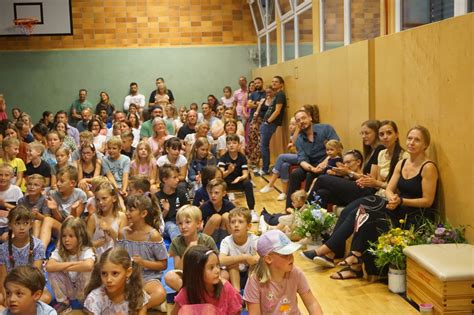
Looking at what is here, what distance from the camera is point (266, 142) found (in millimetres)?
10781

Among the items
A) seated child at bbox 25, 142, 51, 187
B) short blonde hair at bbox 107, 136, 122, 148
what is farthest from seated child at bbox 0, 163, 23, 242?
short blonde hair at bbox 107, 136, 122, 148

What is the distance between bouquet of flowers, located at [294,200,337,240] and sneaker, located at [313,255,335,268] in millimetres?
522

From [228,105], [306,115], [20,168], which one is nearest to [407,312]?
[306,115]

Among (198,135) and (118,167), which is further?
(198,135)

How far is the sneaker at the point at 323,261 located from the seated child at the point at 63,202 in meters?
2.46

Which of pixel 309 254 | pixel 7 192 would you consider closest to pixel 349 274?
pixel 309 254

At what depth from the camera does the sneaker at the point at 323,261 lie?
5516 mm

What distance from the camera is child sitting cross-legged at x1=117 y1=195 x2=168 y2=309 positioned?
488 cm

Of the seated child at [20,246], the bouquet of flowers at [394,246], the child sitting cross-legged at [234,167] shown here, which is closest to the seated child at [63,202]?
the seated child at [20,246]

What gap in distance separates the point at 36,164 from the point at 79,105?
323 inches

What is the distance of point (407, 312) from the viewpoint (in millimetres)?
4488

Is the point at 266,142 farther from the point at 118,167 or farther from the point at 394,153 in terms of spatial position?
the point at 394,153

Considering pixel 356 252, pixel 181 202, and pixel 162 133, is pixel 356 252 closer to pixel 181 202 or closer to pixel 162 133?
pixel 181 202

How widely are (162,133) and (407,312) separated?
514 cm
